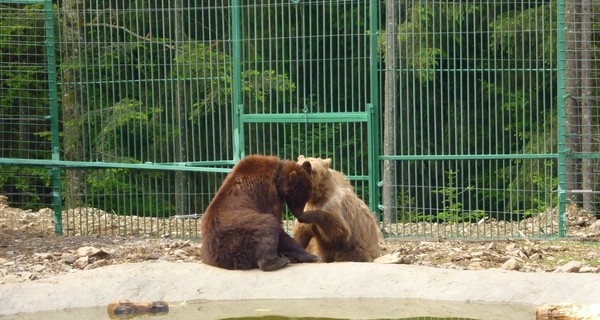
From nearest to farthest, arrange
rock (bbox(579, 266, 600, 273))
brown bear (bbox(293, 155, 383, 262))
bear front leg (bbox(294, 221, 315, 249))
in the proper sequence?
rock (bbox(579, 266, 600, 273)), brown bear (bbox(293, 155, 383, 262)), bear front leg (bbox(294, 221, 315, 249))

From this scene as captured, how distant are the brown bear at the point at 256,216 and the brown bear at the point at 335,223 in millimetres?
228

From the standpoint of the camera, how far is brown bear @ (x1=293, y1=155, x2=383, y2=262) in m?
9.21

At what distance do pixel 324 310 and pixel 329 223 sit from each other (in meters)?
1.78

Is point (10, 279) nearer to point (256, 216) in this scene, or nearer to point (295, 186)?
point (256, 216)

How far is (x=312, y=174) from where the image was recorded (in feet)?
30.2

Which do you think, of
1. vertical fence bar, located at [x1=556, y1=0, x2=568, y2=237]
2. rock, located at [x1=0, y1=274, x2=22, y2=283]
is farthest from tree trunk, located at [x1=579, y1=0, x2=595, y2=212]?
rock, located at [x1=0, y1=274, x2=22, y2=283]

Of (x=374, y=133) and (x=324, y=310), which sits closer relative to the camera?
(x=324, y=310)

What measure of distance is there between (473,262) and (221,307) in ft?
10.6

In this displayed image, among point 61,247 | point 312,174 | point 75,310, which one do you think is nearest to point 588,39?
point 312,174

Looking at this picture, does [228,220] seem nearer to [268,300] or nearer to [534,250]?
[268,300]

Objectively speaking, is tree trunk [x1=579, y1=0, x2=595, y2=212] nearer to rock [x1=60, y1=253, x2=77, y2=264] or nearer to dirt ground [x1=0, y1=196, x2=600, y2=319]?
dirt ground [x1=0, y1=196, x2=600, y2=319]

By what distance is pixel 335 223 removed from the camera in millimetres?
9164

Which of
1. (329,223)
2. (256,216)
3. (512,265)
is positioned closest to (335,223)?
(329,223)

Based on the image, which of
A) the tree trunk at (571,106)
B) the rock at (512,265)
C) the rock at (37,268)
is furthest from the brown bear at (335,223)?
the tree trunk at (571,106)
